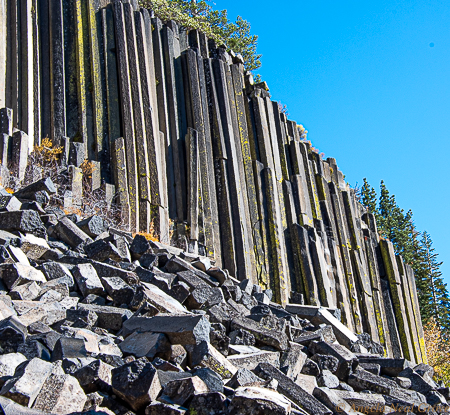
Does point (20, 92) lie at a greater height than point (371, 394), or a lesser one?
greater

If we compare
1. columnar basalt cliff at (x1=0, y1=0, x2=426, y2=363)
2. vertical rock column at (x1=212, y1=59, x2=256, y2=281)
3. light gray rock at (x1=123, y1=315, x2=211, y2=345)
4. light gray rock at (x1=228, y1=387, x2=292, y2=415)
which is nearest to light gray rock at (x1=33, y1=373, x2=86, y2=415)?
light gray rock at (x1=228, y1=387, x2=292, y2=415)

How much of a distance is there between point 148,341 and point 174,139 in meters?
7.29

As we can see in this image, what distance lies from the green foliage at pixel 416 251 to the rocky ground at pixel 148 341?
19868mm

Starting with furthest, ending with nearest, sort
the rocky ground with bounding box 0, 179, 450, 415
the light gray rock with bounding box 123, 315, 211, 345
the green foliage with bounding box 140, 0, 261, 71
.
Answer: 1. the green foliage with bounding box 140, 0, 261, 71
2. the light gray rock with bounding box 123, 315, 211, 345
3. the rocky ground with bounding box 0, 179, 450, 415

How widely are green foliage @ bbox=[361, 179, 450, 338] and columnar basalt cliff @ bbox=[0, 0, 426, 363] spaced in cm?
1322

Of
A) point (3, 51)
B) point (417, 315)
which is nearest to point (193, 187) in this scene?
point (3, 51)

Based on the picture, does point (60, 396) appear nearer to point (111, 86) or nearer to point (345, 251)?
point (111, 86)

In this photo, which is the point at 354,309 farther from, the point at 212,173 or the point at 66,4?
the point at 66,4

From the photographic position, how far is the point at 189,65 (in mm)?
11852

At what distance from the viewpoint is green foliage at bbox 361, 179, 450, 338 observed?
82.9 ft

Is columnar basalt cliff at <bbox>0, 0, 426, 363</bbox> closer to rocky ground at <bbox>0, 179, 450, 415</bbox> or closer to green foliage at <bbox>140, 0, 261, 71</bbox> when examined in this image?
rocky ground at <bbox>0, 179, 450, 415</bbox>

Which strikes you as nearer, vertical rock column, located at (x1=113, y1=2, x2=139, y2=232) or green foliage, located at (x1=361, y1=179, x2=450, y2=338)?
vertical rock column, located at (x1=113, y1=2, x2=139, y2=232)

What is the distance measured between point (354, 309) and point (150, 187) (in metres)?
5.58

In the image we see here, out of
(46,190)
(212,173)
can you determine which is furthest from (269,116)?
(46,190)
